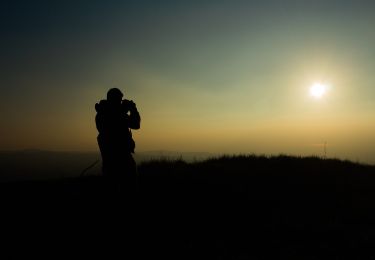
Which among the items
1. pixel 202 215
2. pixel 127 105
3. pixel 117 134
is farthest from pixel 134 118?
pixel 202 215

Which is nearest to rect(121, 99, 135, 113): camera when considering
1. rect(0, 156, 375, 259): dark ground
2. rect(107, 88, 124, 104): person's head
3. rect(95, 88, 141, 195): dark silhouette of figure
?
rect(95, 88, 141, 195): dark silhouette of figure

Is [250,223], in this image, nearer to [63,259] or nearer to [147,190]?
[147,190]

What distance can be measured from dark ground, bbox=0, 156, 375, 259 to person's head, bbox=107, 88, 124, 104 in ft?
6.82

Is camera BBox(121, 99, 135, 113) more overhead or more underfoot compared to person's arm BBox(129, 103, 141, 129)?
more overhead

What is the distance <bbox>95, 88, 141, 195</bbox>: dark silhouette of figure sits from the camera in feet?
32.3

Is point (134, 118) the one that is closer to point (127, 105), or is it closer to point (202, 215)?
point (127, 105)

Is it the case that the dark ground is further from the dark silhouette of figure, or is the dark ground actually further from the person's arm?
the person's arm

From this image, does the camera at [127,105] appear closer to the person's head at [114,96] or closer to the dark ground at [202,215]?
the person's head at [114,96]

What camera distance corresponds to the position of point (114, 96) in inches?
389

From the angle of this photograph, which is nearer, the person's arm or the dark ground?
the dark ground

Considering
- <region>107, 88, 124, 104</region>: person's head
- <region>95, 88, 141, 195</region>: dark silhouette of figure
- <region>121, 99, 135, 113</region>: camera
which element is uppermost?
<region>107, 88, 124, 104</region>: person's head

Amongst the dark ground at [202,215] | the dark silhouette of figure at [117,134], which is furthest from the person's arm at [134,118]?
the dark ground at [202,215]

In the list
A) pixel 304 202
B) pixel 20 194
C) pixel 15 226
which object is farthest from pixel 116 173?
pixel 304 202

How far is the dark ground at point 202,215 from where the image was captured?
30.3 feet
